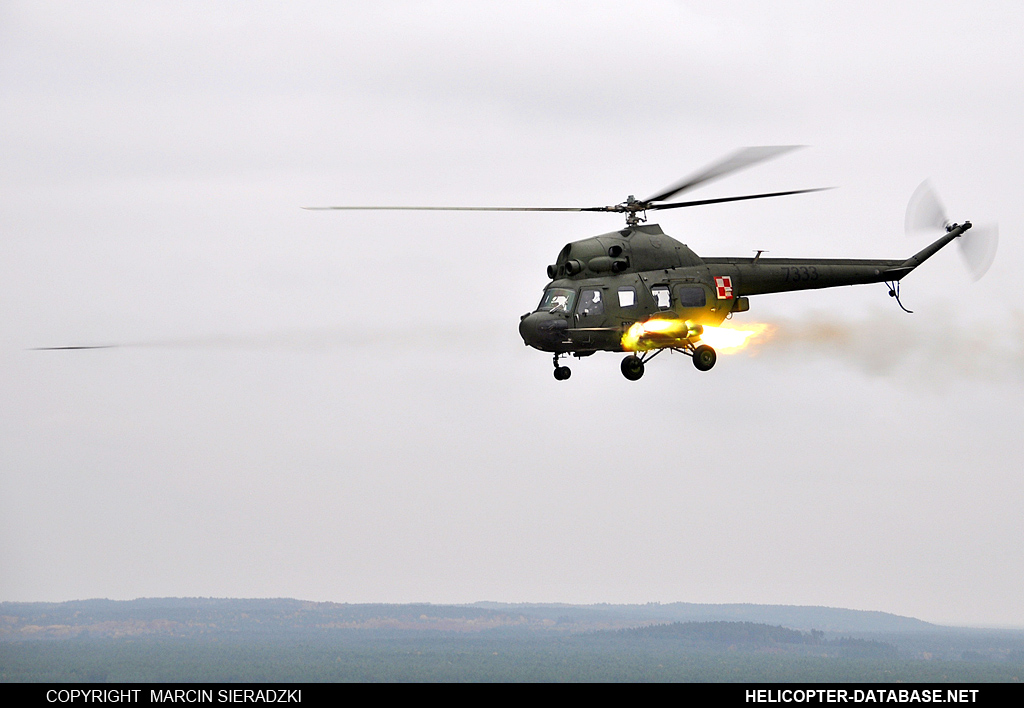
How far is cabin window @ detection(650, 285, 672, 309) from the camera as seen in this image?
38.8 metres

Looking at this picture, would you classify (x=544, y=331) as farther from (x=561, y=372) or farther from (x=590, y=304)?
(x=590, y=304)

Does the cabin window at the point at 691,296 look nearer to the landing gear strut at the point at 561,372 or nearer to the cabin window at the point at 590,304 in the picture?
the cabin window at the point at 590,304

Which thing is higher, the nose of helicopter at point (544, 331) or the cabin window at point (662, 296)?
the cabin window at point (662, 296)

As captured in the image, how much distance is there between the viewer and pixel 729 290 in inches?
1596

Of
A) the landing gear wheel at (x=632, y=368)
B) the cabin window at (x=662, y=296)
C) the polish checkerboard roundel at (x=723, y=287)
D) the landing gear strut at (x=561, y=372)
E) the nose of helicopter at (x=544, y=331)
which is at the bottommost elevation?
the landing gear strut at (x=561, y=372)

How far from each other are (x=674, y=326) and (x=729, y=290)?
2.61 meters

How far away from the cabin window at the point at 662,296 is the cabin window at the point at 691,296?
36 cm

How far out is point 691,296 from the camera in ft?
129

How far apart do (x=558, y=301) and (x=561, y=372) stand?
199 cm

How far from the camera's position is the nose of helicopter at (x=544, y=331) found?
1459 inches

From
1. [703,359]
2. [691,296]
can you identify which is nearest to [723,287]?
[691,296]
